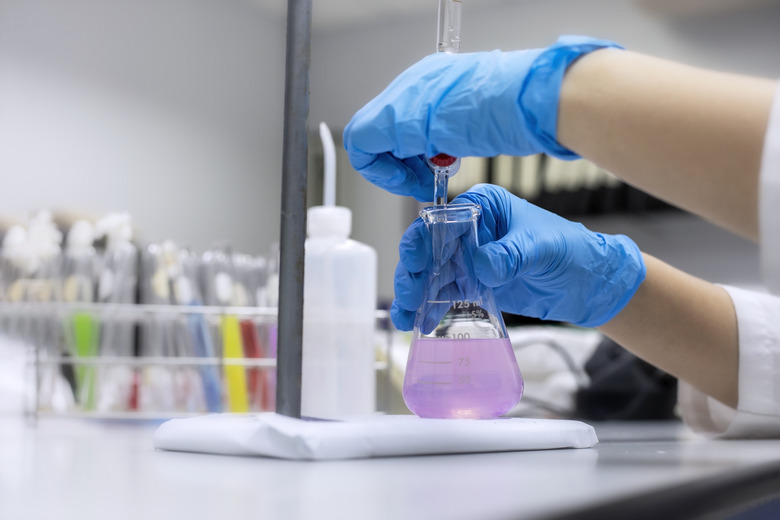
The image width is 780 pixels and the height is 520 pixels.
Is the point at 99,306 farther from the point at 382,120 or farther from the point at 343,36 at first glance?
the point at 343,36

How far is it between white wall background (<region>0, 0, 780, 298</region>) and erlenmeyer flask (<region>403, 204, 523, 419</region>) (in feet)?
8.60

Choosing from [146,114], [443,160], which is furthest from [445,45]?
[146,114]

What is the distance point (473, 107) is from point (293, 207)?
202 millimetres

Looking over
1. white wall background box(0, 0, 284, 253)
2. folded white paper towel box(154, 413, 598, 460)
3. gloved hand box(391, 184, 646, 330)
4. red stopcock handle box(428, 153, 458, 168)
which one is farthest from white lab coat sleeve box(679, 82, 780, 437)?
white wall background box(0, 0, 284, 253)

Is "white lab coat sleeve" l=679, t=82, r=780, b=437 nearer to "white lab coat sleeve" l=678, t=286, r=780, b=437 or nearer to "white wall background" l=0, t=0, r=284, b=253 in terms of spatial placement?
"white lab coat sleeve" l=678, t=286, r=780, b=437

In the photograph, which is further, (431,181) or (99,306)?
(99,306)

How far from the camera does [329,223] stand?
0.95 meters

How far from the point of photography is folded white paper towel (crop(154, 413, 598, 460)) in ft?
1.82

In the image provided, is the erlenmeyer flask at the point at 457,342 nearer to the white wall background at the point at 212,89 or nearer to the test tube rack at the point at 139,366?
the test tube rack at the point at 139,366

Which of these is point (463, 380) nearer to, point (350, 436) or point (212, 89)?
point (350, 436)

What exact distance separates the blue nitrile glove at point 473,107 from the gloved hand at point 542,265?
10cm

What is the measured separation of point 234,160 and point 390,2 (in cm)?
147

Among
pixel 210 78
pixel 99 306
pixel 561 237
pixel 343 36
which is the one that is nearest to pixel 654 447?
pixel 561 237

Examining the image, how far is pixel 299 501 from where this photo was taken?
0.38m
